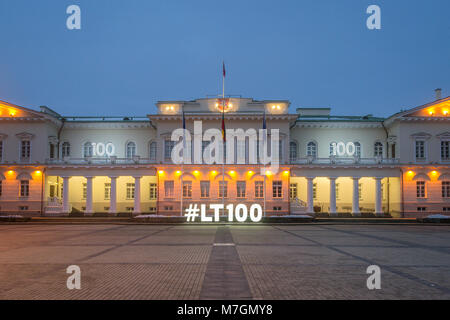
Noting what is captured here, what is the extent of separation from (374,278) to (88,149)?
45.5m

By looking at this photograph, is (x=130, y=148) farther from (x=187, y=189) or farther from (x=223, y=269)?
(x=223, y=269)

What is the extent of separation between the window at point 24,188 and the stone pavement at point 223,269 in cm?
2810

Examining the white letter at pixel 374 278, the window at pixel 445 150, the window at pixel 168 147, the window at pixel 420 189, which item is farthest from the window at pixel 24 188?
the window at pixel 445 150

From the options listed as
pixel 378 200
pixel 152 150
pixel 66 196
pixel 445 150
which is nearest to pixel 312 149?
pixel 378 200

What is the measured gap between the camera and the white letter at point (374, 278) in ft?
34.7

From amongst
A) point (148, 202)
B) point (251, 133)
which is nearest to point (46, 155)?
point (148, 202)

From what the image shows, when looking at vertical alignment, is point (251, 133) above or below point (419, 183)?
above

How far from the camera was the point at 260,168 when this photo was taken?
44844 mm

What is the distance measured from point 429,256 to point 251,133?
30.7 metres

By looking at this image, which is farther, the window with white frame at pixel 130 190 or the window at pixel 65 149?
the window at pixel 65 149

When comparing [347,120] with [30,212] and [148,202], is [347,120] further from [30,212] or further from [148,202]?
[30,212]

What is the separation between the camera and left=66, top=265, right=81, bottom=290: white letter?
417 inches

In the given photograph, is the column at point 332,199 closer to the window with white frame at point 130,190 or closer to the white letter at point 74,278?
the window with white frame at point 130,190
